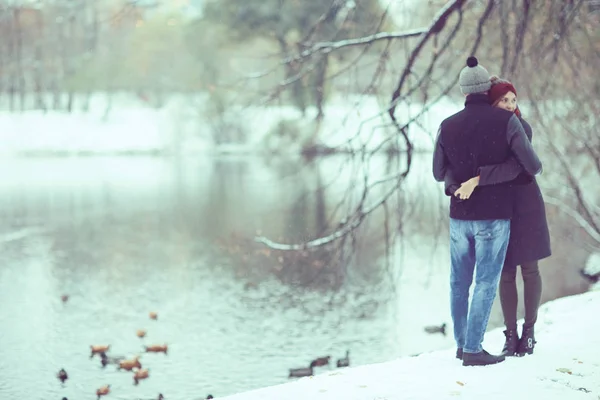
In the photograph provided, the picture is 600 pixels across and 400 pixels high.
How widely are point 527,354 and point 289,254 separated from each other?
9.69 metres

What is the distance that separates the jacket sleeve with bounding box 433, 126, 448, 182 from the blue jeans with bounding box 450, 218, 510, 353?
0.27 m

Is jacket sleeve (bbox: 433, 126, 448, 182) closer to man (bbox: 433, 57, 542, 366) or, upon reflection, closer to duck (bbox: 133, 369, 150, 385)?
man (bbox: 433, 57, 542, 366)

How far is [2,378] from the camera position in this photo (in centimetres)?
786

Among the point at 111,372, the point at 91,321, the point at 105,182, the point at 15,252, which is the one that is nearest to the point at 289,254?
the point at 15,252

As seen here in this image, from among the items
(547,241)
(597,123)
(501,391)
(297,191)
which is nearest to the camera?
(501,391)

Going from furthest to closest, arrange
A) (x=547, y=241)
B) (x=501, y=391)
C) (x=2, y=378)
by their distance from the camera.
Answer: (x=2, y=378) → (x=547, y=241) → (x=501, y=391)

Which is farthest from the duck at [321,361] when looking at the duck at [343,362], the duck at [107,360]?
the duck at [107,360]

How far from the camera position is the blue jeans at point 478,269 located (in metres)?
5.25

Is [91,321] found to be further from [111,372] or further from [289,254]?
[289,254]

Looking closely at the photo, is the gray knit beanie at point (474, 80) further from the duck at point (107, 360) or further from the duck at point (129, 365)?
the duck at point (107, 360)

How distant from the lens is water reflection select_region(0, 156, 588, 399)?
808cm

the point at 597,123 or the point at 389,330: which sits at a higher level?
the point at 597,123

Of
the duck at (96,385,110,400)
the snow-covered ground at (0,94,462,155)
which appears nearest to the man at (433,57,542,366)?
the duck at (96,385,110,400)

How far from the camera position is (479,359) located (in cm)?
534
